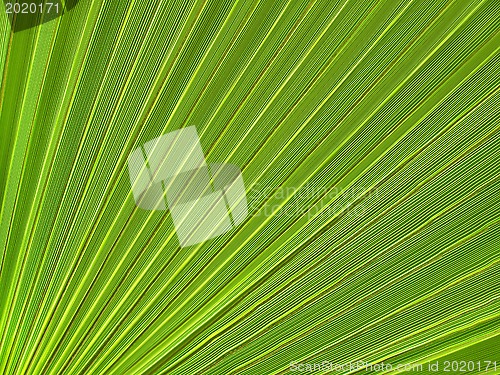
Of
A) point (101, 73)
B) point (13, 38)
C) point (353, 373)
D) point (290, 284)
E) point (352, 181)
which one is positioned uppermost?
point (13, 38)

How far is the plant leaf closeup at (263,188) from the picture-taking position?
30.2 inches

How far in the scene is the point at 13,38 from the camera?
98 centimetres

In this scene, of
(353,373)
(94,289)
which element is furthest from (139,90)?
(353,373)

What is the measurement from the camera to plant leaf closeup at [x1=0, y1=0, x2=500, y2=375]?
0.77 metres

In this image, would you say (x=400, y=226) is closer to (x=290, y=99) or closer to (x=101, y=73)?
(x=290, y=99)

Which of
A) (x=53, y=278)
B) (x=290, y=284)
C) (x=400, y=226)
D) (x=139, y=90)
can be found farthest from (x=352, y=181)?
(x=53, y=278)

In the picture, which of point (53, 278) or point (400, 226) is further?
point (53, 278)

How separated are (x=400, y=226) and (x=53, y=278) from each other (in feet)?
2.67

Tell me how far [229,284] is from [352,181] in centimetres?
35

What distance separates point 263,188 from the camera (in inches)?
35.1

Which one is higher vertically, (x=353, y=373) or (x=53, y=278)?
(x=53, y=278)

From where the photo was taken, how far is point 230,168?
2.99ft

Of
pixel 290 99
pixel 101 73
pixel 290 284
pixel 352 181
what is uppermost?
pixel 101 73

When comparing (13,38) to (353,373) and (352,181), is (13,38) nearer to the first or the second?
(352,181)
